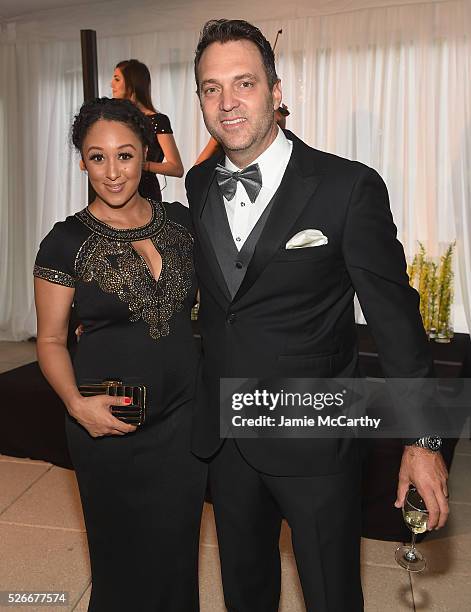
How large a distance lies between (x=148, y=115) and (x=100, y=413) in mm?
2811

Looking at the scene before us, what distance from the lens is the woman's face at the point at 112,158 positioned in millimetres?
1917

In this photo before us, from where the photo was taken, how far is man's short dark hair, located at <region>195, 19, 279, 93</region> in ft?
5.63

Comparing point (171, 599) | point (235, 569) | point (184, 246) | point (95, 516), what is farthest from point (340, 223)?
point (171, 599)

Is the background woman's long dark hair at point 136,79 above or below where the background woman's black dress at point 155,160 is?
above

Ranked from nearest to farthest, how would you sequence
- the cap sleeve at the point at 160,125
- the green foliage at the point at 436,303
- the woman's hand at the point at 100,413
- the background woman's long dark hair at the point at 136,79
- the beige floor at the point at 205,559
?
the woman's hand at the point at 100,413, the beige floor at the point at 205,559, the background woman's long dark hair at the point at 136,79, the cap sleeve at the point at 160,125, the green foliage at the point at 436,303

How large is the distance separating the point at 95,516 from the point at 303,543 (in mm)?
699

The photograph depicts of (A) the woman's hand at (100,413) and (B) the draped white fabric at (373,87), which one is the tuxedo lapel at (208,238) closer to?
(A) the woman's hand at (100,413)

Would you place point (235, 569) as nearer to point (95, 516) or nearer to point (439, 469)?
point (95, 516)

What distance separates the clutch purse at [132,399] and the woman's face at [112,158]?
1.88 feet

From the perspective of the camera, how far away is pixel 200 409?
1.92 metres

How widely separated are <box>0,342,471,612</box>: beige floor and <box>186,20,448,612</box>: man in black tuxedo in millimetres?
949

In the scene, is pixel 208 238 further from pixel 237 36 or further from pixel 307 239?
pixel 237 36

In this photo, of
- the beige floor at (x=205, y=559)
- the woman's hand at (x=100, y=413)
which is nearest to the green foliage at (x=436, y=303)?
the beige floor at (x=205, y=559)

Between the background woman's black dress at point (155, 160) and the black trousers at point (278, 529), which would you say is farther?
the background woman's black dress at point (155, 160)
